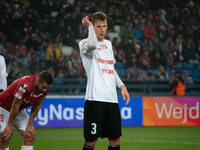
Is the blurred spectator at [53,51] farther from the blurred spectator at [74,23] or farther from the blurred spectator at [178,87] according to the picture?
the blurred spectator at [178,87]

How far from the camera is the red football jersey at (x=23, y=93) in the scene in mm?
4191

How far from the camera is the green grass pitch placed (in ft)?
23.1

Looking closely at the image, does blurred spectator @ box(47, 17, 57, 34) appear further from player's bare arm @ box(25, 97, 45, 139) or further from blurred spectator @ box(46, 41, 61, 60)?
player's bare arm @ box(25, 97, 45, 139)

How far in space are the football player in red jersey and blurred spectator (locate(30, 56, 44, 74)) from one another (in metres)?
7.04

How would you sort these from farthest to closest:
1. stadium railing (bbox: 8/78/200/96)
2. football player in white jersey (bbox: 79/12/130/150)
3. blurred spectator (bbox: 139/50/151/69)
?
blurred spectator (bbox: 139/50/151/69)
stadium railing (bbox: 8/78/200/96)
football player in white jersey (bbox: 79/12/130/150)

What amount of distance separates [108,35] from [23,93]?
413 inches

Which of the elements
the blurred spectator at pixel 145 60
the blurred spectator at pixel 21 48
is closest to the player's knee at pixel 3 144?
the blurred spectator at pixel 21 48

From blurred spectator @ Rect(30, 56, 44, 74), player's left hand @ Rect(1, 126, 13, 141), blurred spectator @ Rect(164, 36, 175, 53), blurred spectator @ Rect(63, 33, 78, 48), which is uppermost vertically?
blurred spectator @ Rect(63, 33, 78, 48)

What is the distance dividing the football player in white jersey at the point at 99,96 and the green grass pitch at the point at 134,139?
3042 millimetres

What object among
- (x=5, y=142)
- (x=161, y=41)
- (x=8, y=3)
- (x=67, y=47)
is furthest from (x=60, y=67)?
(x=5, y=142)

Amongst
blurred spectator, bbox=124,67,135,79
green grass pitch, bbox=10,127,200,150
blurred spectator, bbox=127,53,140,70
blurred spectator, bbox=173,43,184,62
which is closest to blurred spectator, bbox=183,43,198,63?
blurred spectator, bbox=173,43,184,62

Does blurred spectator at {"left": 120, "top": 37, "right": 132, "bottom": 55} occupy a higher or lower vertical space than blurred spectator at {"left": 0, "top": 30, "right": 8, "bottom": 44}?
lower

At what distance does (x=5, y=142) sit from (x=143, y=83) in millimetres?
8248

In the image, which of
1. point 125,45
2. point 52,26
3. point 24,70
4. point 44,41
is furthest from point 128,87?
point 52,26
